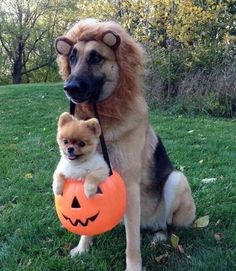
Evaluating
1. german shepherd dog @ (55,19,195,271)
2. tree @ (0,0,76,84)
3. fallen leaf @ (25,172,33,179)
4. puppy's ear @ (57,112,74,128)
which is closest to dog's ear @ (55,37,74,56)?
german shepherd dog @ (55,19,195,271)

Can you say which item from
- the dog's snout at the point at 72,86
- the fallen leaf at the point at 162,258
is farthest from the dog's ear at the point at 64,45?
the fallen leaf at the point at 162,258

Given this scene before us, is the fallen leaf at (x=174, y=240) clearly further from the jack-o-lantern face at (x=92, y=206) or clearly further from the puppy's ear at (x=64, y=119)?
the puppy's ear at (x=64, y=119)

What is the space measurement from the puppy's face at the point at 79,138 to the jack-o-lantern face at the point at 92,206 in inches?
9.4

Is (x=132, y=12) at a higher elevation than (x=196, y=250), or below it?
higher

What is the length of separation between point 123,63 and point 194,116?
25.1ft

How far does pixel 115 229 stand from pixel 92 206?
41.5 inches

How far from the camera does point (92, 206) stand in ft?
9.92

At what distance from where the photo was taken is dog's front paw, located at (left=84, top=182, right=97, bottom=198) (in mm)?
2965

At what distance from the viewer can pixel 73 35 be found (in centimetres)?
327

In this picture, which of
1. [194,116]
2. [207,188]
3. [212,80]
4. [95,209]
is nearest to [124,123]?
[95,209]

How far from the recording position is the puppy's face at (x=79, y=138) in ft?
9.73

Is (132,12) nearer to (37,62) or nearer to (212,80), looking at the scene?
(212,80)

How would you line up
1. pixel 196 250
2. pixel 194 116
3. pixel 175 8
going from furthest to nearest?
1. pixel 175 8
2. pixel 194 116
3. pixel 196 250

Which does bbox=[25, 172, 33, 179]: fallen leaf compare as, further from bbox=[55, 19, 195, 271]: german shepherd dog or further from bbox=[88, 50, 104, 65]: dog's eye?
bbox=[88, 50, 104, 65]: dog's eye
